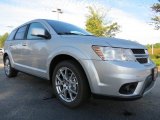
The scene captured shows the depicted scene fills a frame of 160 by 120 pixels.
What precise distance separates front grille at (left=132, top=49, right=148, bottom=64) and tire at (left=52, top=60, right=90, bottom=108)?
911 mm

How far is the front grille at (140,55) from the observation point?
3.74 metres

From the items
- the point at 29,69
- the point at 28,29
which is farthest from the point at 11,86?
the point at 28,29

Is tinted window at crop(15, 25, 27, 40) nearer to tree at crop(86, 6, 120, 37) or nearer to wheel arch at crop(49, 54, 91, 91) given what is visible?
wheel arch at crop(49, 54, 91, 91)

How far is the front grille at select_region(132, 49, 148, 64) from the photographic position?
12.3 ft

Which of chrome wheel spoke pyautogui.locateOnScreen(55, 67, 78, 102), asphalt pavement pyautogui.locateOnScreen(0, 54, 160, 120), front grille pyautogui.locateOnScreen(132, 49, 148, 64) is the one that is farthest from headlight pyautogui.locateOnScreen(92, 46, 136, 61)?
asphalt pavement pyautogui.locateOnScreen(0, 54, 160, 120)

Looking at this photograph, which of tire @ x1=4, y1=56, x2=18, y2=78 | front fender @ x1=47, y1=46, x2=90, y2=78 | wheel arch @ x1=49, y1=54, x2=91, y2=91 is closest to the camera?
front fender @ x1=47, y1=46, x2=90, y2=78

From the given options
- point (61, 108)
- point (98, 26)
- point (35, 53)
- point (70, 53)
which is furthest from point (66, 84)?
point (98, 26)

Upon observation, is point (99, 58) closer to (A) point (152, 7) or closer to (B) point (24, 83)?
(B) point (24, 83)

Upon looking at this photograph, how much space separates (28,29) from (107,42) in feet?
8.65

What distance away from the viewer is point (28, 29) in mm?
5613

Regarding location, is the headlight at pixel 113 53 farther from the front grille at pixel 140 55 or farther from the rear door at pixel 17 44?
the rear door at pixel 17 44

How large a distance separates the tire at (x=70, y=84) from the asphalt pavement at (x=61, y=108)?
16 cm

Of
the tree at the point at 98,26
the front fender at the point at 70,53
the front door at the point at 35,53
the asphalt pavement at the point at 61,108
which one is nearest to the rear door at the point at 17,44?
the front door at the point at 35,53

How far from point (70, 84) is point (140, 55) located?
51.3 inches
